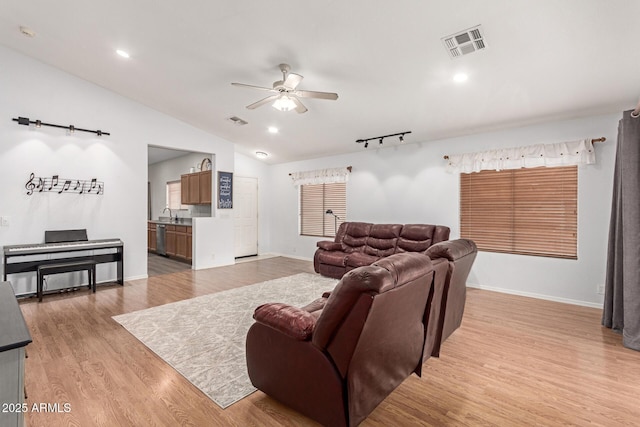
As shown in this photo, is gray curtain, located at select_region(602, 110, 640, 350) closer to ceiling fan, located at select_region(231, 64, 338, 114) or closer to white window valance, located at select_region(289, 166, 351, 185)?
ceiling fan, located at select_region(231, 64, 338, 114)

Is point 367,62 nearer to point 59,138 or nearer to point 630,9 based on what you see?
point 630,9

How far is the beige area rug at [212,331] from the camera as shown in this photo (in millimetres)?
2342

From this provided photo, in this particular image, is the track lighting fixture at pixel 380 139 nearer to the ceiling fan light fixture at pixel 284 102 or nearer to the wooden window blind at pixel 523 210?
the wooden window blind at pixel 523 210

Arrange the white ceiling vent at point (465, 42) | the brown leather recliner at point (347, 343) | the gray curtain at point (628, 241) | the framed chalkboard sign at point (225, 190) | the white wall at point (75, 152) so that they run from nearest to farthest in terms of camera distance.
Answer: the brown leather recliner at point (347, 343) → the white ceiling vent at point (465, 42) → the gray curtain at point (628, 241) → the white wall at point (75, 152) → the framed chalkboard sign at point (225, 190)

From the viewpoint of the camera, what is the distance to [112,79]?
479 centimetres

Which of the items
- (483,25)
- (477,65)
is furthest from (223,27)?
(477,65)

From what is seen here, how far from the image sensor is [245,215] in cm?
813

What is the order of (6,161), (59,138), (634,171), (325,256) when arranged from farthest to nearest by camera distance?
(325,256), (59,138), (6,161), (634,171)

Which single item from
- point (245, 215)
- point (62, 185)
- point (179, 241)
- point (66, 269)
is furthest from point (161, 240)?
point (66, 269)

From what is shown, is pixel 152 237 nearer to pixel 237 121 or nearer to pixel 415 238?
pixel 237 121

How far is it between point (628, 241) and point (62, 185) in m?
7.52

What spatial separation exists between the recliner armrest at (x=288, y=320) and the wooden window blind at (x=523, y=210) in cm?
416

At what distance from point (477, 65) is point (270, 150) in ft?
16.5

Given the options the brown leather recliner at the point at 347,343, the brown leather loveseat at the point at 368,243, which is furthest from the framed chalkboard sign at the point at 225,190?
the brown leather recliner at the point at 347,343
